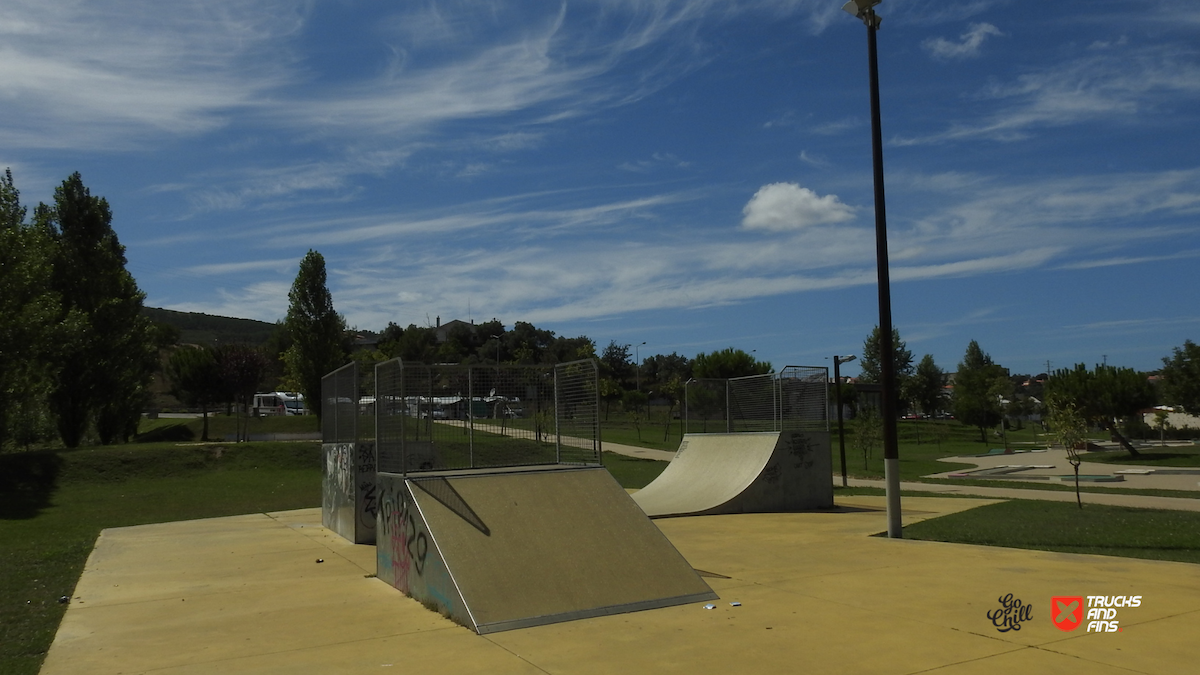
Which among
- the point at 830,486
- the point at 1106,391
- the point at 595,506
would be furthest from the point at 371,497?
the point at 1106,391

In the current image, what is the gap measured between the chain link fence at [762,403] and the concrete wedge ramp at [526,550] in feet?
31.4

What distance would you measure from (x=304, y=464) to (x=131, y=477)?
5497mm

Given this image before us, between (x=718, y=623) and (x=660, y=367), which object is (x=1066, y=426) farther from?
(x=660, y=367)

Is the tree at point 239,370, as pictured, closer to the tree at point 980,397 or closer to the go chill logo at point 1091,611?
the tree at point 980,397

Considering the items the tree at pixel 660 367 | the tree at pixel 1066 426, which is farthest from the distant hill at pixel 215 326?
the tree at pixel 1066 426

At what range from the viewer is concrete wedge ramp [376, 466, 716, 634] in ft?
25.6

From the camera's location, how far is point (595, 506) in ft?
30.9

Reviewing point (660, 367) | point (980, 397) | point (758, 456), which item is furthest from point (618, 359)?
point (758, 456)

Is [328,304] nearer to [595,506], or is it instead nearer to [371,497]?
[371,497]

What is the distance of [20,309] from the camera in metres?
25.5

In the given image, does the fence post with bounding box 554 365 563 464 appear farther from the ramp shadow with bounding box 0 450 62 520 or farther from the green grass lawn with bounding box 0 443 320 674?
the ramp shadow with bounding box 0 450 62 520

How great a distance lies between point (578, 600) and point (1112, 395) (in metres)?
43.1

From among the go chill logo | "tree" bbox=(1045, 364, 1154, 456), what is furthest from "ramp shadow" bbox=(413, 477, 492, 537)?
"tree" bbox=(1045, 364, 1154, 456)

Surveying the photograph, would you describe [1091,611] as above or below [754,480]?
below
